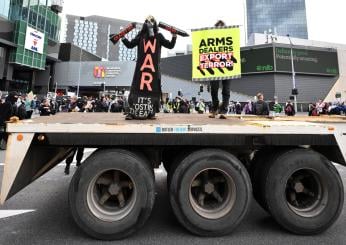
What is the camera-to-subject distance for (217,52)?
592 cm

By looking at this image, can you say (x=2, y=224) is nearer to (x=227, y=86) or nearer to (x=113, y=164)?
(x=113, y=164)

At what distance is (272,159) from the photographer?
3.62 m

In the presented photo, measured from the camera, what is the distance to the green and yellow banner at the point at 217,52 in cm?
584

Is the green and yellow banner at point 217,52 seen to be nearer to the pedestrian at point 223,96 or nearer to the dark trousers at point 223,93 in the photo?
the pedestrian at point 223,96

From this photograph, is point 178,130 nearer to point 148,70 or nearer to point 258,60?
point 148,70

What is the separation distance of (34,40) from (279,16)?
279 ft

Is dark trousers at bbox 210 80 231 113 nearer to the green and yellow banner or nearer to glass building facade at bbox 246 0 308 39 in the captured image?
the green and yellow banner

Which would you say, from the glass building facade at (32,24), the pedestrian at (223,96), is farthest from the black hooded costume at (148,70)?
the glass building facade at (32,24)

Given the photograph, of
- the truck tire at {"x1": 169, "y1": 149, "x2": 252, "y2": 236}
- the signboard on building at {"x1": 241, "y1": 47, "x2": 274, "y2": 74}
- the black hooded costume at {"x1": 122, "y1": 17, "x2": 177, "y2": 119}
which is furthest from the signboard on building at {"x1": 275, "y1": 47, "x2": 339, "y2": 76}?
the truck tire at {"x1": 169, "y1": 149, "x2": 252, "y2": 236}

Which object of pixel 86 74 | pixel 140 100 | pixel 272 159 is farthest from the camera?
pixel 86 74

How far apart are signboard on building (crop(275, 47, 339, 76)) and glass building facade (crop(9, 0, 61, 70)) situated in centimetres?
4371

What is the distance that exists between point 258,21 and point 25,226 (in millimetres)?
112444

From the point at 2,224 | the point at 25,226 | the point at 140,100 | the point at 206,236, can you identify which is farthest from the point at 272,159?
the point at 2,224

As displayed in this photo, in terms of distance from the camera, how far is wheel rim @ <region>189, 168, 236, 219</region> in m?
3.45
